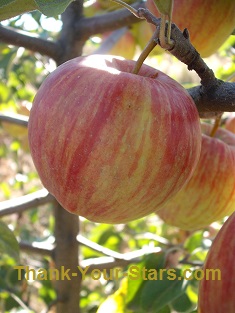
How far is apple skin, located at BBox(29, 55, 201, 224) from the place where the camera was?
575 millimetres

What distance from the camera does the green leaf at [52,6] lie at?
59cm

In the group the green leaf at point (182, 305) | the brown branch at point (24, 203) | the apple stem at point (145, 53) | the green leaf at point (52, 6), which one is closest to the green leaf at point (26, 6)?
the green leaf at point (52, 6)

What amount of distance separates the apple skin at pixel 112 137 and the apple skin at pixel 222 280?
8 centimetres

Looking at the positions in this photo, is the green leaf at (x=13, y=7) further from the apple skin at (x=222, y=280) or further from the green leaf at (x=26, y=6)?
the apple skin at (x=222, y=280)

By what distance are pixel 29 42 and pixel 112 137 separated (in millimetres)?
572

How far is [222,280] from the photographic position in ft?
1.86

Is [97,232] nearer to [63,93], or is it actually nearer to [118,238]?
[118,238]

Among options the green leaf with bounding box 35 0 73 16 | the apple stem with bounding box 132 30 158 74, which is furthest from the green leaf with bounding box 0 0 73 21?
the apple stem with bounding box 132 30 158 74

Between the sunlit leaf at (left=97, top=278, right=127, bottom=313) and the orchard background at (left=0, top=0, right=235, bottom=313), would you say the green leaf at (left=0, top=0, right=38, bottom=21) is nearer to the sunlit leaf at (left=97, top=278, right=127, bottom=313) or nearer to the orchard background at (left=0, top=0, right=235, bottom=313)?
the orchard background at (left=0, top=0, right=235, bottom=313)

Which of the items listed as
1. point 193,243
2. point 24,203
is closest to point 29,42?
point 24,203

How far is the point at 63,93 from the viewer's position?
0.60 metres

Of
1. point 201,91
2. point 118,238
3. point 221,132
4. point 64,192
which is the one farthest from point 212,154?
A: point 118,238

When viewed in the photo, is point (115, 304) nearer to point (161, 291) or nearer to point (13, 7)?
point (161, 291)

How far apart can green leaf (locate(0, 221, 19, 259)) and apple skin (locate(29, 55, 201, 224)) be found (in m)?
0.24
